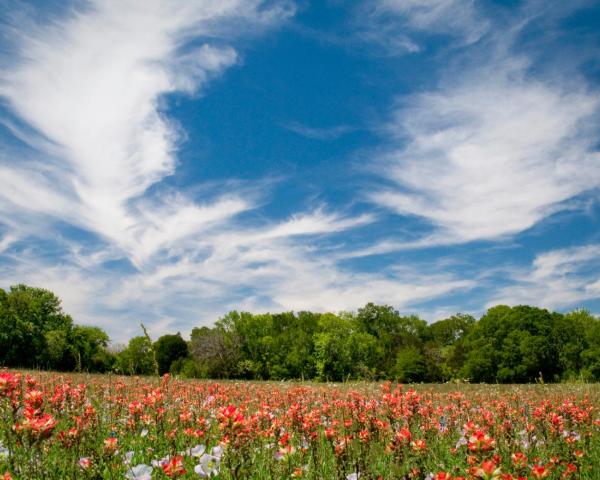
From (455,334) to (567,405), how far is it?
104 m

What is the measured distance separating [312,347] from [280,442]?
72178 millimetres

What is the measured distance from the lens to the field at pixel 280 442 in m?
3.04

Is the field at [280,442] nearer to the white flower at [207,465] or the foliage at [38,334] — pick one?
the white flower at [207,465]

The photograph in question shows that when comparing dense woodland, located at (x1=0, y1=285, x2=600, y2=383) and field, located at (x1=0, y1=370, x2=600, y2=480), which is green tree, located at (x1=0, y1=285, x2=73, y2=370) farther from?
field, located at (x1=0, y1=370, x2=600, y2=480)

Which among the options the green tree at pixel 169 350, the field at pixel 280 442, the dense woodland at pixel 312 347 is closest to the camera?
the field at pixel 280 442

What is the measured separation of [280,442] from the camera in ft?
12.9

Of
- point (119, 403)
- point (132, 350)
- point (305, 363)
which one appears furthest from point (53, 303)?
point (119, 403)

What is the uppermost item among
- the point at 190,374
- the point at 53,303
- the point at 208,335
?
the point at 53,303

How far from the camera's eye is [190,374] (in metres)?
51.2

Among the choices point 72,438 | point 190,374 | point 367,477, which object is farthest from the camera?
point 190,374

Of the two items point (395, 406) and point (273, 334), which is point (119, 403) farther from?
point (273, 334)

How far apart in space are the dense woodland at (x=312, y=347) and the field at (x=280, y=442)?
39.5 meters

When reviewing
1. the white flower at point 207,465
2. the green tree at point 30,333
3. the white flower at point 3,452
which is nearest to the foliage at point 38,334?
the green tree at point 30,333

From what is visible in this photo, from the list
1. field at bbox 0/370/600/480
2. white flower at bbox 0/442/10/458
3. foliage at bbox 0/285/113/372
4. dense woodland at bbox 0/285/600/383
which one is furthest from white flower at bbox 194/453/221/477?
foliage at bbox 0/285/113/372
